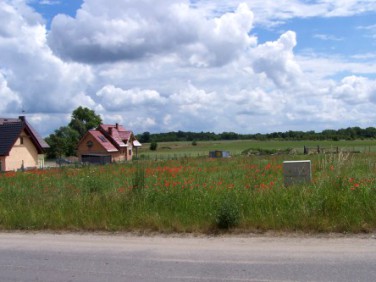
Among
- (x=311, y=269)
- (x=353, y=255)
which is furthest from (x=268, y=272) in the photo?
(x=353, y=255)

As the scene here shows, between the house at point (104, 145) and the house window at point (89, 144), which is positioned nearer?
the house at point (104, 145)

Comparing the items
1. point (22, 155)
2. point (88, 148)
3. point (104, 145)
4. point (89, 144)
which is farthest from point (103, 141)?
point (22, 155)

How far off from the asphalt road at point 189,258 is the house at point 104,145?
5948 centimetres

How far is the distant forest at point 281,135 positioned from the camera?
124787mm

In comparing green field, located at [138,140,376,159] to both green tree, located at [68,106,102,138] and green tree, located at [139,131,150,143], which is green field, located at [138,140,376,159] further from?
green tree, located at [139,131,150,143]

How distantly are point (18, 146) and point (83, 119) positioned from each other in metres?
60.9

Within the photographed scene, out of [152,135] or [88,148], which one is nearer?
[88,148]

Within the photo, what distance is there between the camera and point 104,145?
233 ft

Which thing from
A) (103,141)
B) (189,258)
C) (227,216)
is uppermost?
(103,141)

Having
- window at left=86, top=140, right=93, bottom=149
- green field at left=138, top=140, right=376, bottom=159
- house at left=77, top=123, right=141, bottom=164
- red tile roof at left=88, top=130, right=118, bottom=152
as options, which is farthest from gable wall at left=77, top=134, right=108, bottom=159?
green field at left=138, top=140, right=376, bottom=159

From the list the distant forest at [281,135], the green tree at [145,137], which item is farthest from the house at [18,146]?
the green tree at [145,137]

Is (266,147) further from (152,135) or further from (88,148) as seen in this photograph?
(152,135)

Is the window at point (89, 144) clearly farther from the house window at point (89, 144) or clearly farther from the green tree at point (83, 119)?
the green tree at point (83, 119)

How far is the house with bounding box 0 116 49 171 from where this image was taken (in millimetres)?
46500
